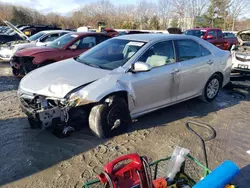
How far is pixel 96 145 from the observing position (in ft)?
11.9

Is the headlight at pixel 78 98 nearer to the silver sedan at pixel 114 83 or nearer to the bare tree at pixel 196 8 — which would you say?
the silver sedan at pixel 114 83

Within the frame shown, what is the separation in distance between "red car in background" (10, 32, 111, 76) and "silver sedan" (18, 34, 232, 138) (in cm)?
259

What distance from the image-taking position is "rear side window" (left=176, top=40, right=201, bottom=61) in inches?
183

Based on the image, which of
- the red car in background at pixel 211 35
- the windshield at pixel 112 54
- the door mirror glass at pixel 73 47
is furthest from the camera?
the red car in background at pixel 211 35

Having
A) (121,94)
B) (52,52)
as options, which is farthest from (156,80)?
(52,52)

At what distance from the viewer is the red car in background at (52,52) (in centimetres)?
682

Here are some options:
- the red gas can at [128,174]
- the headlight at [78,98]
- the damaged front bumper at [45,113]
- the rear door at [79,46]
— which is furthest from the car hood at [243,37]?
the red gas can at [128,174]

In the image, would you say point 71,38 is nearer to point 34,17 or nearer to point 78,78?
point 78,78

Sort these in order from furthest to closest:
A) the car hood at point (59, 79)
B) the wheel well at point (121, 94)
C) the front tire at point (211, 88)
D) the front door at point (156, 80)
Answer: the front tire at point (211, 88) < the front door at point (156, 80) < the wheel well at point (121, 94) < the car hood at point (59, 79)

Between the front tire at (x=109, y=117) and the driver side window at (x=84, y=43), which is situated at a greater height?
the driver side window at (x=84, y=43)

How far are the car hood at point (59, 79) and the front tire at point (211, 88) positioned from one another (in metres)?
2.57

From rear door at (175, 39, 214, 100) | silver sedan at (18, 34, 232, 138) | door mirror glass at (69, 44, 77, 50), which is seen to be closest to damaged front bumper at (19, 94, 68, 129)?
silver sedan at (18, 34, 232, 138)

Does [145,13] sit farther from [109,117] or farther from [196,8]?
[109,117]

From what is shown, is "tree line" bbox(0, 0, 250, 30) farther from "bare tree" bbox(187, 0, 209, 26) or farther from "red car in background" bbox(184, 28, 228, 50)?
"red car in background" bbox(184, 28, 228, 50)
